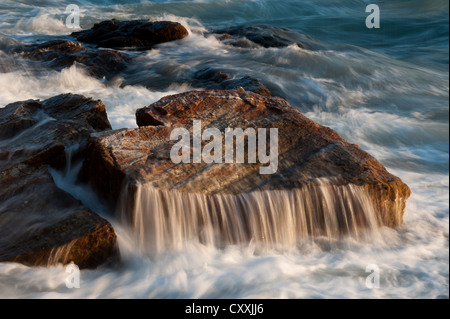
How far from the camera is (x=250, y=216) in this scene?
A: 367 cm

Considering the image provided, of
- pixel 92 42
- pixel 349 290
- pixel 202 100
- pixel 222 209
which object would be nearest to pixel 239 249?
pixel 222 209

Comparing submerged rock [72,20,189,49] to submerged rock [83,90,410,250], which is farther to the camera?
submerged rock [72,20,189,49]

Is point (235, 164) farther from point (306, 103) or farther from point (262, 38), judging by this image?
point (262, 38)

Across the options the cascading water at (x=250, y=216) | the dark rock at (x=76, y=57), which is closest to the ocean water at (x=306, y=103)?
the cascading water at (x=250, y=216)

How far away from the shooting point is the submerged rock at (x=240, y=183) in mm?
3580

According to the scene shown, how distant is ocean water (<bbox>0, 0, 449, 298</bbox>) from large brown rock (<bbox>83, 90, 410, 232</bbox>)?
0.33m

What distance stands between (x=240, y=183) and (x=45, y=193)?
1.52m

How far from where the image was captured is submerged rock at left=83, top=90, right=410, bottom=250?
3580 millimetres

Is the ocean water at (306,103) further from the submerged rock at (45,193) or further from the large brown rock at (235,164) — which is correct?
the large brown rock at (235,164)

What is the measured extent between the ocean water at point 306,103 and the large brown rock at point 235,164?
0.33 meters

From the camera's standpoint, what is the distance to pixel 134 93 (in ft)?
24.5

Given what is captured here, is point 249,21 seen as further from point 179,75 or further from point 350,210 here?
point 350,210

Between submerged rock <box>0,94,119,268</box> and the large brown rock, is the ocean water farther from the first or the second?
the large brown rock

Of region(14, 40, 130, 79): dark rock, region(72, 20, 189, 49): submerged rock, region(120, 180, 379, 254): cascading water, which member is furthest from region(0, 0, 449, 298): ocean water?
region(72, 20, 189, 49): submerged rock
